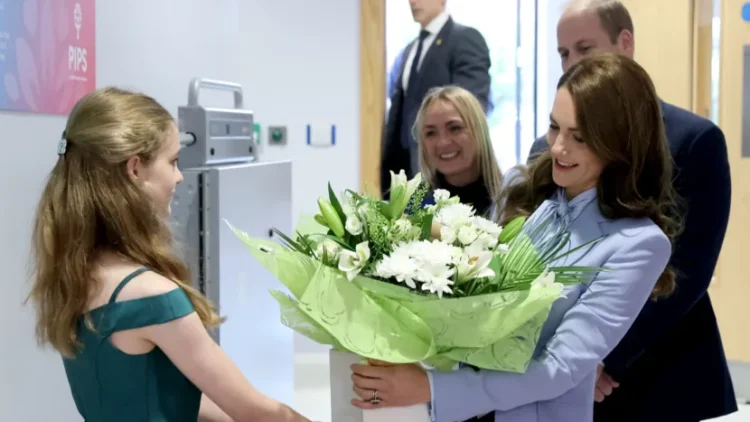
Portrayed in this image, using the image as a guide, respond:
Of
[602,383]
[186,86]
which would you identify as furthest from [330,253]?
[186,86]

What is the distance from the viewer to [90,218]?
4.79 feet

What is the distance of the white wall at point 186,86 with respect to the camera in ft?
7.27

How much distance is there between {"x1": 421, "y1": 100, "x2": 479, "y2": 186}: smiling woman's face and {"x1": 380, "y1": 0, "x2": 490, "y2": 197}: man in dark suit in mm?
2005

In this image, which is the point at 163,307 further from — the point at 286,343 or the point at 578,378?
the point at 286,343

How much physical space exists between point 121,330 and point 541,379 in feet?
2.25

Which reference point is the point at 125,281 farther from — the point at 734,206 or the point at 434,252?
the point at 734,206

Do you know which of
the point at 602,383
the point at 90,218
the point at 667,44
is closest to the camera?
the point at 90,218

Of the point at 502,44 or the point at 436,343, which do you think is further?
the point at 502,44

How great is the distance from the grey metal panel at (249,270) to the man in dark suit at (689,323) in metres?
1.31

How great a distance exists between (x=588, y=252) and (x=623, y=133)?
0.21 m

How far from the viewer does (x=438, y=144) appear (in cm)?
250

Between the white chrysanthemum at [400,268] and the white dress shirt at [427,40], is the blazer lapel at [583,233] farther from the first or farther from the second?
the white dress shirt at [427,40]

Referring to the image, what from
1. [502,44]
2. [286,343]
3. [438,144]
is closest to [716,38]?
[502,44]

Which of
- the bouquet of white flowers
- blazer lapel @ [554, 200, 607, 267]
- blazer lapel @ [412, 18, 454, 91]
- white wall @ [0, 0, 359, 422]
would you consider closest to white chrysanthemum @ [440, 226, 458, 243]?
the bouquet of white flowers
